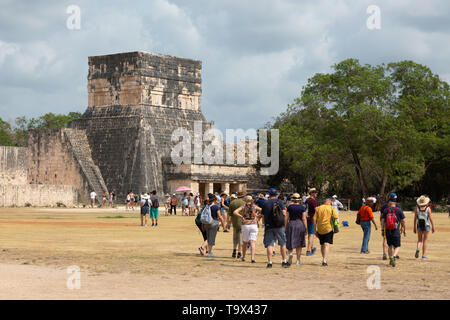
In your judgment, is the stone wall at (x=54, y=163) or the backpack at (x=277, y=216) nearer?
the backpack at (x=277, y=216)

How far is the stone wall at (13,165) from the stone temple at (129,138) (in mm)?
3411

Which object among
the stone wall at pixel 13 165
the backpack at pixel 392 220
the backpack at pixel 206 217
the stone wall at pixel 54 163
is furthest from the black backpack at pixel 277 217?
the stone wall at pixel 13 165

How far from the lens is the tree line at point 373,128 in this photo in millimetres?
58312

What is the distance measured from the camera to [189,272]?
1548cm

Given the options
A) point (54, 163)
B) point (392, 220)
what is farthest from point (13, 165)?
point (392, 220)

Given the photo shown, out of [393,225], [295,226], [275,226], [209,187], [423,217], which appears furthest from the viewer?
[209,187]

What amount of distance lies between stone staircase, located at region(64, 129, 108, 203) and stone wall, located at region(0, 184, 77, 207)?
3.17 metres

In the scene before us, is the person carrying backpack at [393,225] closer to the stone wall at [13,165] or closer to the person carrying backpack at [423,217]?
the person carrying backpack at [423,217]

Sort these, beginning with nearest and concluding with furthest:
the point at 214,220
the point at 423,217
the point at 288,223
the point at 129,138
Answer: the point at 288,223 → the point at 423,217 → the point at 214,220 → the point at 129,138

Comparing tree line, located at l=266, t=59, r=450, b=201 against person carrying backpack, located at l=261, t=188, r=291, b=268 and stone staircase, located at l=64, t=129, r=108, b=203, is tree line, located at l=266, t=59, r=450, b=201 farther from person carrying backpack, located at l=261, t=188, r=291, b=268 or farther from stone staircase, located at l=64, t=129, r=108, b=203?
person carrying backpack, located at l=261, t=188, r=291, b=268

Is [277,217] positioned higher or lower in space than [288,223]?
higher

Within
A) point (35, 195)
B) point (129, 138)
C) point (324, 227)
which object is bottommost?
point (324, 227)

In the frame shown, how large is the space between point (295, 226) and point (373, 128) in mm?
43160

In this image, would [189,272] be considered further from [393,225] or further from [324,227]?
[393,225]
